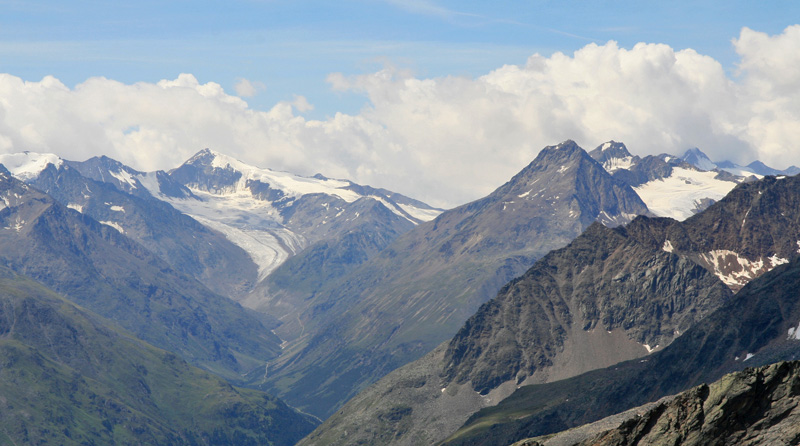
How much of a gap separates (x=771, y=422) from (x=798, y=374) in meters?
6.80

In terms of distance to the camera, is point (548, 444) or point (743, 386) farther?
point (548, 444)

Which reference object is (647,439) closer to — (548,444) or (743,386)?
(743,386)

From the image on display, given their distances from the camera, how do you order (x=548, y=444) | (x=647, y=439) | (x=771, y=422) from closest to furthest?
(x=771, y=422), (x=647, y=439), (x=548, y=444)

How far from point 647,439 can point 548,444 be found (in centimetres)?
8165

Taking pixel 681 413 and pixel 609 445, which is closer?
pixel 681 413

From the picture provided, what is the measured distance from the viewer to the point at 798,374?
335 ft

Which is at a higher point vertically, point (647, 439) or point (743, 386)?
point (743, 386)

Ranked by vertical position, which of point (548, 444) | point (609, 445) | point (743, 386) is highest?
point (743, 386)

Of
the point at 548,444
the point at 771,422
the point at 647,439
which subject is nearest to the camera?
the point at 771,422

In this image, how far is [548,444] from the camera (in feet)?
619

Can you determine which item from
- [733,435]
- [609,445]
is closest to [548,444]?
[609,445]

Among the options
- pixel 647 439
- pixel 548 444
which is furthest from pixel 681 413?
pixel 548 444

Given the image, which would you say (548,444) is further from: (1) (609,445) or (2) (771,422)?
(2) (771,422)

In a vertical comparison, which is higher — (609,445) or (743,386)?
(743,386)
